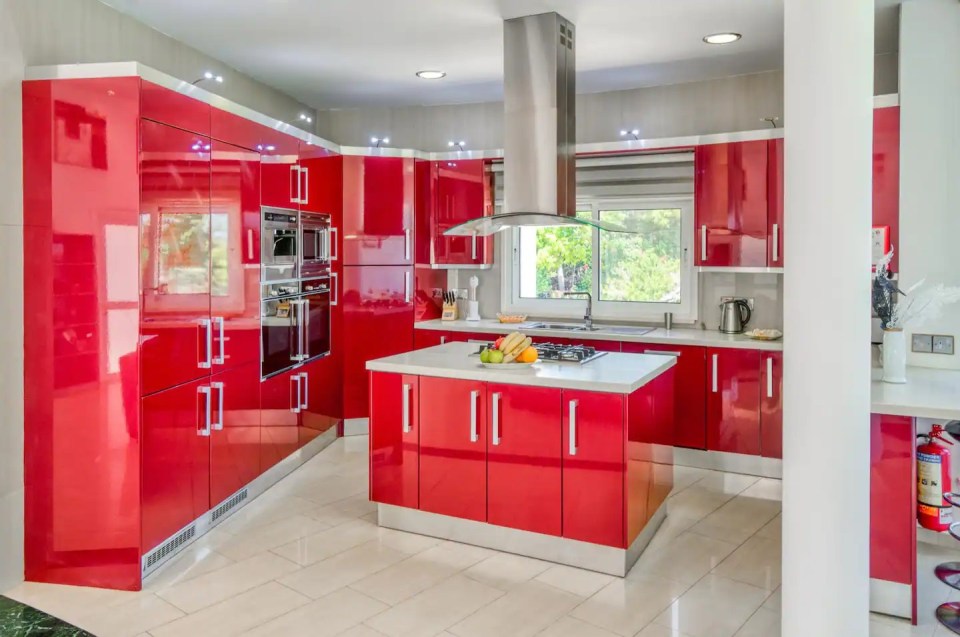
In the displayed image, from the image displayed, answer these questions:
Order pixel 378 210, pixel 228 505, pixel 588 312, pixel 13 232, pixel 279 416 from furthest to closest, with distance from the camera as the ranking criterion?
pixel 378 210, pixel 588 312, pixel 279 416, pixel 228 505, pixel 13 232

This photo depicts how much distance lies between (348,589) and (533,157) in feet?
7.52

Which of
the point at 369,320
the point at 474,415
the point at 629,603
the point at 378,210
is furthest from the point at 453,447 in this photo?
the point at 378,210

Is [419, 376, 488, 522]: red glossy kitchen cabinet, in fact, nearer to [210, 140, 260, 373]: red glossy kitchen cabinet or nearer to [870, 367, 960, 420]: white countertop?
[210, 140, 260, 373]: red glossy kitchen cabinet

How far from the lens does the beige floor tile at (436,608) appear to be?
2748 mm

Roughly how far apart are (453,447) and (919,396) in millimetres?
2001

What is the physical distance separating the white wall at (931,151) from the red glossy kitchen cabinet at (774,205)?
983mm

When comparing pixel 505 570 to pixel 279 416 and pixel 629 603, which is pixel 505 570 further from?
pixel 279 416

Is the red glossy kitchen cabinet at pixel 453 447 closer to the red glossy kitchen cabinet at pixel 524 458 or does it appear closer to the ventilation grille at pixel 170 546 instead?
the red glossy kitchen cabinet at pixel 524 458

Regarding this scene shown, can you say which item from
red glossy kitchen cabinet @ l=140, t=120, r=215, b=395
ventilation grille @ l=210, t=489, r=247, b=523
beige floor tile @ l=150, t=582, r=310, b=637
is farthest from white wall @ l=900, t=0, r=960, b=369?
ventilation grille @ l=210, t=489, r=247, b=523

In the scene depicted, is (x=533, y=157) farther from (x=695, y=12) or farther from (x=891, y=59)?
(x=891, y=59)

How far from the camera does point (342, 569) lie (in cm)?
328

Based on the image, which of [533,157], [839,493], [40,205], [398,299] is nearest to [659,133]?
[533,157]

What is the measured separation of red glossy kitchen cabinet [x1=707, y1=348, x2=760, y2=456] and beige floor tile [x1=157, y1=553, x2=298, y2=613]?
285 cm

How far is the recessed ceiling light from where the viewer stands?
4176mm
